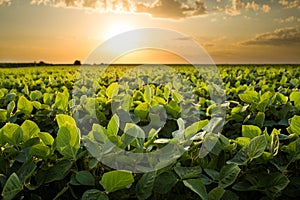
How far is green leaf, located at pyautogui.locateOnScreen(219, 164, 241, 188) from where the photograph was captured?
5.54 feet

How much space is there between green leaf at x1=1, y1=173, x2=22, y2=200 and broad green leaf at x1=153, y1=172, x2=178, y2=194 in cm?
57

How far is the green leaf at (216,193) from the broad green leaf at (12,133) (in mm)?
932

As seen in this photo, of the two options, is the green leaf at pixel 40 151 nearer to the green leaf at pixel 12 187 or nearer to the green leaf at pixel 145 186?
the green leaf at pixel 12 187

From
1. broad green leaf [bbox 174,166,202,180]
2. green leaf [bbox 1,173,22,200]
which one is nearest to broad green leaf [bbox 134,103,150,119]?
broad green leaf [bbox 174,166,202,180]

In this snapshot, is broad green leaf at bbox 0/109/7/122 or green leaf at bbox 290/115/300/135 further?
broad green leaf at bbox 0/109/7/122

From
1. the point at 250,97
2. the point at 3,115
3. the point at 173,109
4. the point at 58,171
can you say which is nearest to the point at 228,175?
the point at 58,171

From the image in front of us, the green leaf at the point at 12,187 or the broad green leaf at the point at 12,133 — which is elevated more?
the broad green leaf at the point at 12,133

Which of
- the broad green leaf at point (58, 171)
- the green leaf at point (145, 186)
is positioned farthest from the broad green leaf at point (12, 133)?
the green leaf at point (145, 186)

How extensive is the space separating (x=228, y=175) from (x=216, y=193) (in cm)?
11

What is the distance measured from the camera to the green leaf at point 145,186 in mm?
1615

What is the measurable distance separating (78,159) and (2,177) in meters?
0.35

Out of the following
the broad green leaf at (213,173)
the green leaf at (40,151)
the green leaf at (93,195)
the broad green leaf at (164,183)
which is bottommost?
the green leaf at (93,195)

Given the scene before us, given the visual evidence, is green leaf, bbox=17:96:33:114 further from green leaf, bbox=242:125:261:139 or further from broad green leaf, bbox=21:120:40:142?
green leaf, bbox=242:125:261:139

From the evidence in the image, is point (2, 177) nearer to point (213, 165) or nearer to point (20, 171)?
point (20, 171)
